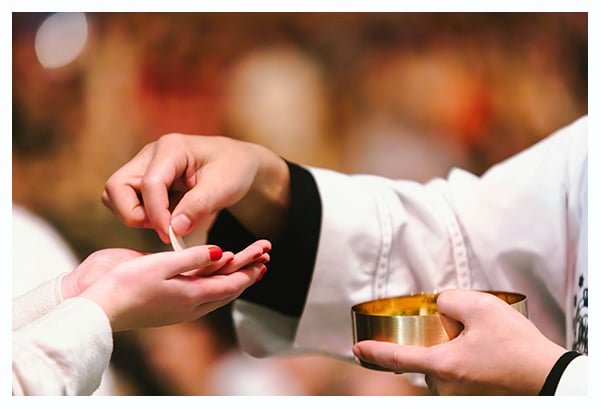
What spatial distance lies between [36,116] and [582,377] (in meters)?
0.59

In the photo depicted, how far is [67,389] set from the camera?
0.48 metres

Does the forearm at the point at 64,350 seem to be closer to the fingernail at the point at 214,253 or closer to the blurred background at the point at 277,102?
the fingernail at the point at 214,253

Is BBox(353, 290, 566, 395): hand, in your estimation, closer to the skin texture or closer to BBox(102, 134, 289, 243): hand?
the skin texture

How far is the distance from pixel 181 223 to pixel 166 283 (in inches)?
3.1

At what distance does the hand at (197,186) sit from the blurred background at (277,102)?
0.05 m

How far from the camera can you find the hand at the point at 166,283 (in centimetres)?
52

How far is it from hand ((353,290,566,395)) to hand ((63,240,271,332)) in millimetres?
126

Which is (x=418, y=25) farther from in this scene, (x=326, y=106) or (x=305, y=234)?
(x=305, y=234)

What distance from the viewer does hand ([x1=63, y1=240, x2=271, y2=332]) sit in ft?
1.69

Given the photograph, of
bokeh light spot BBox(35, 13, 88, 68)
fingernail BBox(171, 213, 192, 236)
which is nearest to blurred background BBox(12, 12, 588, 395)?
bokeh light spot BBox(35, 13, 88, 68)

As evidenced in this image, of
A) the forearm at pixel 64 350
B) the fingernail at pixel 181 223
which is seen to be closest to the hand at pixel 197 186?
the fingernail at pixel 181 223

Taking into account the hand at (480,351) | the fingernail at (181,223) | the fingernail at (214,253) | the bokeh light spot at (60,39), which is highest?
the bokeh light spot at (60,39)
